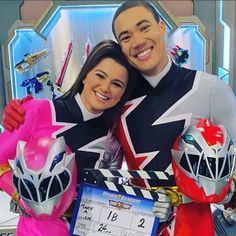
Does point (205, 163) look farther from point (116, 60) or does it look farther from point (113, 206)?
point (116, 60)

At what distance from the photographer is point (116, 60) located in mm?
1058

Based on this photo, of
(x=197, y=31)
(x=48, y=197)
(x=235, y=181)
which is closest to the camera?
(x=48, y=197)

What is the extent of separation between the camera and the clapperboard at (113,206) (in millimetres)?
961

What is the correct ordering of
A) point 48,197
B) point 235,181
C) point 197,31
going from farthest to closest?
point 197,31
point 235,181
point 48,197

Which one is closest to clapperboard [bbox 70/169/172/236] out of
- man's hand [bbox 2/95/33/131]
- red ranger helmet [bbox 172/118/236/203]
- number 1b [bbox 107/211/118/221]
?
number 1b [bbox 107/211/118/221]

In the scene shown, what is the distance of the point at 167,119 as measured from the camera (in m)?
1.07

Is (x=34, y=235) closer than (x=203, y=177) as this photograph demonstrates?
No

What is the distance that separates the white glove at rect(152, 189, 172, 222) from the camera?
36.7 inches

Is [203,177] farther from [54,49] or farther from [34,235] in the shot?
[54,49]

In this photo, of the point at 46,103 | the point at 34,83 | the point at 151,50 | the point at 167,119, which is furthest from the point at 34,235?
the point at 34,83

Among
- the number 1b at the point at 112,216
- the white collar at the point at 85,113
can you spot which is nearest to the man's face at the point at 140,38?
the white collar at the point at 85,113

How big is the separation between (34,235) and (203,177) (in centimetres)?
46

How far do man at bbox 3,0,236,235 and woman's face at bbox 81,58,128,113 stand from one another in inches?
2.0

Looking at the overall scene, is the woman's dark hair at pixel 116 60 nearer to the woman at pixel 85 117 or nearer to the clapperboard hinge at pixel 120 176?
the woman at pixel 85 117
